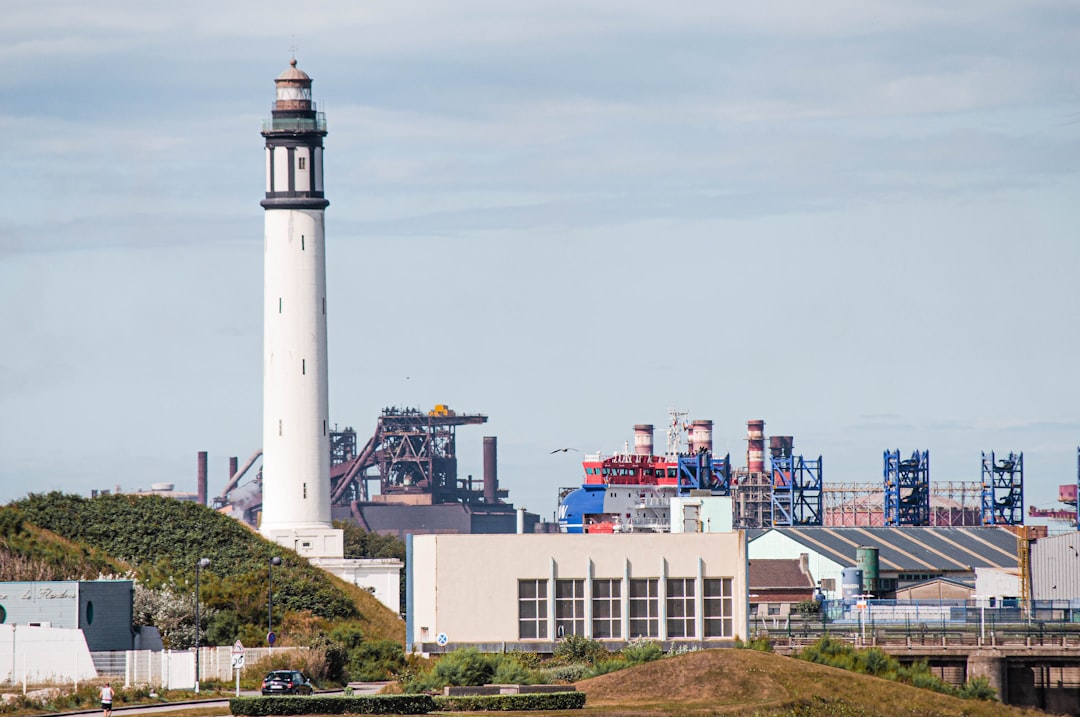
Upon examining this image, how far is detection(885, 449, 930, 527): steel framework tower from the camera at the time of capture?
Result: 188m

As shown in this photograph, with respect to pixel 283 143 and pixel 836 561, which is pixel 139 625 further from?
pixel 836 561

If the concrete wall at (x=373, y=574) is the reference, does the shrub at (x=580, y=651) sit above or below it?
below

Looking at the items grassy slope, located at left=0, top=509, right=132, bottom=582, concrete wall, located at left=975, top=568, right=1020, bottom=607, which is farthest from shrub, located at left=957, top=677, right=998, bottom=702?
grassy slope, located at left=0, top=509, right=132, bottom=582

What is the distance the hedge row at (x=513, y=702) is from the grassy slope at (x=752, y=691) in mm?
777

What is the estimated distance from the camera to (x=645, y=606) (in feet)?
234

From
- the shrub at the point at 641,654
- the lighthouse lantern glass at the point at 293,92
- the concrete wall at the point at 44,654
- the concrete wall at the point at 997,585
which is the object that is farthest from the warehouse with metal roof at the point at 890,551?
the concrete wall at the point at 44,654

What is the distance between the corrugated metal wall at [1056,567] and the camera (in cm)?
9038

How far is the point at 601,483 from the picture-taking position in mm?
145500

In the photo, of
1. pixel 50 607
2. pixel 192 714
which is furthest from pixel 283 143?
pixel 192 714

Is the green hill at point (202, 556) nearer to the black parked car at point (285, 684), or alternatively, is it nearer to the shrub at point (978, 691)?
the black parked car at point (285, 684)

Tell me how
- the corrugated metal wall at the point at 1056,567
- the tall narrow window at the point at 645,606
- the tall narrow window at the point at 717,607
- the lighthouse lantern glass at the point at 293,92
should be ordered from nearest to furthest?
the tall narrow window at the point at 645,606 < the tall narrow window at the point at 717,607 < the corrugated metal wall at the point at 1056,567 < the lighthouse lantern glass at the point at 293,92

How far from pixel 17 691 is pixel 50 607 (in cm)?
860

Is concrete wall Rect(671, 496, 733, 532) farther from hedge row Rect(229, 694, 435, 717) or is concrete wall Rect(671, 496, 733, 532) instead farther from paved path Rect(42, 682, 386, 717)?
hedge row Rect(229, 694, 435, 717)

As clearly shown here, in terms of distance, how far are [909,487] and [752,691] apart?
136185mm
